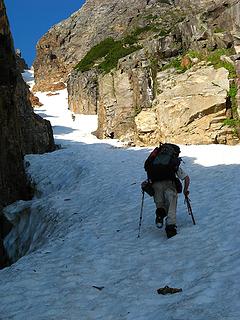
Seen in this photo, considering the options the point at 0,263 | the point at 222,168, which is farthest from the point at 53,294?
the point at 222,168

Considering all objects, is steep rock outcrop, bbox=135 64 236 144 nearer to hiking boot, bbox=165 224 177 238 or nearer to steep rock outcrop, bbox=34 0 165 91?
hiking boot, bbox=165 224 177 238

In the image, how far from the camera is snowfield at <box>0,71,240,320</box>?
21.3 ft

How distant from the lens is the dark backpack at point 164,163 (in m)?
9.79

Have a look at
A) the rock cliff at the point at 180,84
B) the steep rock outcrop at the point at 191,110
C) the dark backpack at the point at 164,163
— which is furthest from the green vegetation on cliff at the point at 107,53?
the dark backpack at the point at 164,163

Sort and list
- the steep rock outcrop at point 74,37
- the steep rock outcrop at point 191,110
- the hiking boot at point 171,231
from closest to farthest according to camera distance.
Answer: the hiking boot at point 171,231
the steep rock outcrop at point 191,110
the steep rock outcrop at point 74,37

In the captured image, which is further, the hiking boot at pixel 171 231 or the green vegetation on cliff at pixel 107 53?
the green vegetation on cliff at pixel 107 53

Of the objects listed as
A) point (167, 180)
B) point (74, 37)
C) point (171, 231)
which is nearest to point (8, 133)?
point (167, 180)

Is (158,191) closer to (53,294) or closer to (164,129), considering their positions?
(53,294)

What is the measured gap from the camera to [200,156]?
69.2 ft

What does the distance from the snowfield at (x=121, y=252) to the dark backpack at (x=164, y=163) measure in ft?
4.65

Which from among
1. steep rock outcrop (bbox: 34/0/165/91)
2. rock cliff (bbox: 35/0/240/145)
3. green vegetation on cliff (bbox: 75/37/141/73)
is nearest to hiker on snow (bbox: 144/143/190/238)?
rock cliff (bbox: 35/0/240/145)

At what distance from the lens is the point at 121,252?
9695 mm

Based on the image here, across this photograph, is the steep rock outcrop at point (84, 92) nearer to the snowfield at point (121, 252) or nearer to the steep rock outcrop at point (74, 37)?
the steep rock outcrop at point (74, 37)

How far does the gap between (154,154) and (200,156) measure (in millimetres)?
11502
